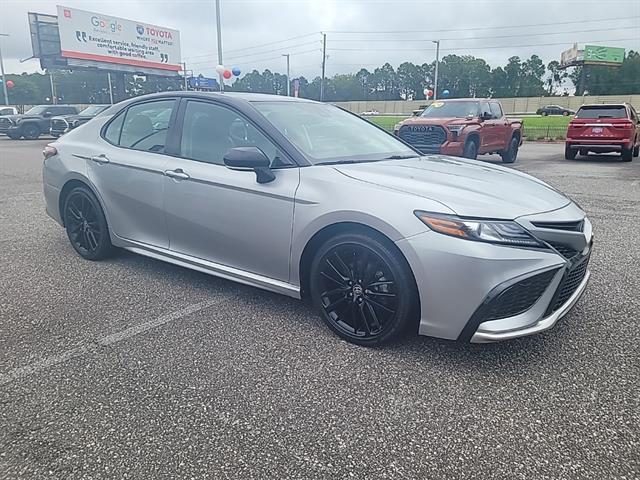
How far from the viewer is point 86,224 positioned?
4570 mm

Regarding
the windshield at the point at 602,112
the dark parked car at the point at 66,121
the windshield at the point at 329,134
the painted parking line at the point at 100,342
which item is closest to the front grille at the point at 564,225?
the windshield at the point at 329,134

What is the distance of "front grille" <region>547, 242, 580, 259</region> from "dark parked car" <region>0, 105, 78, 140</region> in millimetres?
25662

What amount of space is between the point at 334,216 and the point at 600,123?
45.1 feet

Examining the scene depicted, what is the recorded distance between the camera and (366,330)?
9.78 ft

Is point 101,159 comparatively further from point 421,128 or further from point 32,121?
point 32,121

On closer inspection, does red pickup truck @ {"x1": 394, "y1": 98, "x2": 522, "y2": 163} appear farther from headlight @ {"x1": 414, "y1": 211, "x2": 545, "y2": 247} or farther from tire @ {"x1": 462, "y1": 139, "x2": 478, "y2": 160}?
headlight @ {"x1": 414, "y1": 211, "x2": 545, "y2": 247}

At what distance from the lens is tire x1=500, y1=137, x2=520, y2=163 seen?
1395 centimetres

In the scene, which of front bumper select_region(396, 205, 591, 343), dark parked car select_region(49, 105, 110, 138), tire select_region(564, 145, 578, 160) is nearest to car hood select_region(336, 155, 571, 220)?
front bumper select_region(396, 205, 591, 343)

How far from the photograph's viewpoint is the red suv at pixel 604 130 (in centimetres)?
1384

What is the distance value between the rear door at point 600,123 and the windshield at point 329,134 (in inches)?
479

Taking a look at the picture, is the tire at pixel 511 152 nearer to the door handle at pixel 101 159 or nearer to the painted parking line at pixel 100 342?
the door handle at pixel 101 159

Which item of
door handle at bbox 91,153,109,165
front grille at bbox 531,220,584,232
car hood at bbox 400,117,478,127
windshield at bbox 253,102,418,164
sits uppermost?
windshield at bbox 253,102,418,164

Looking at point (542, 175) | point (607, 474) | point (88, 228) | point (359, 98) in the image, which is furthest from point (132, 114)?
point (359, 98)

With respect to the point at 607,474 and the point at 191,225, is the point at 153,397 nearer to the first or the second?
the point at 191,225
